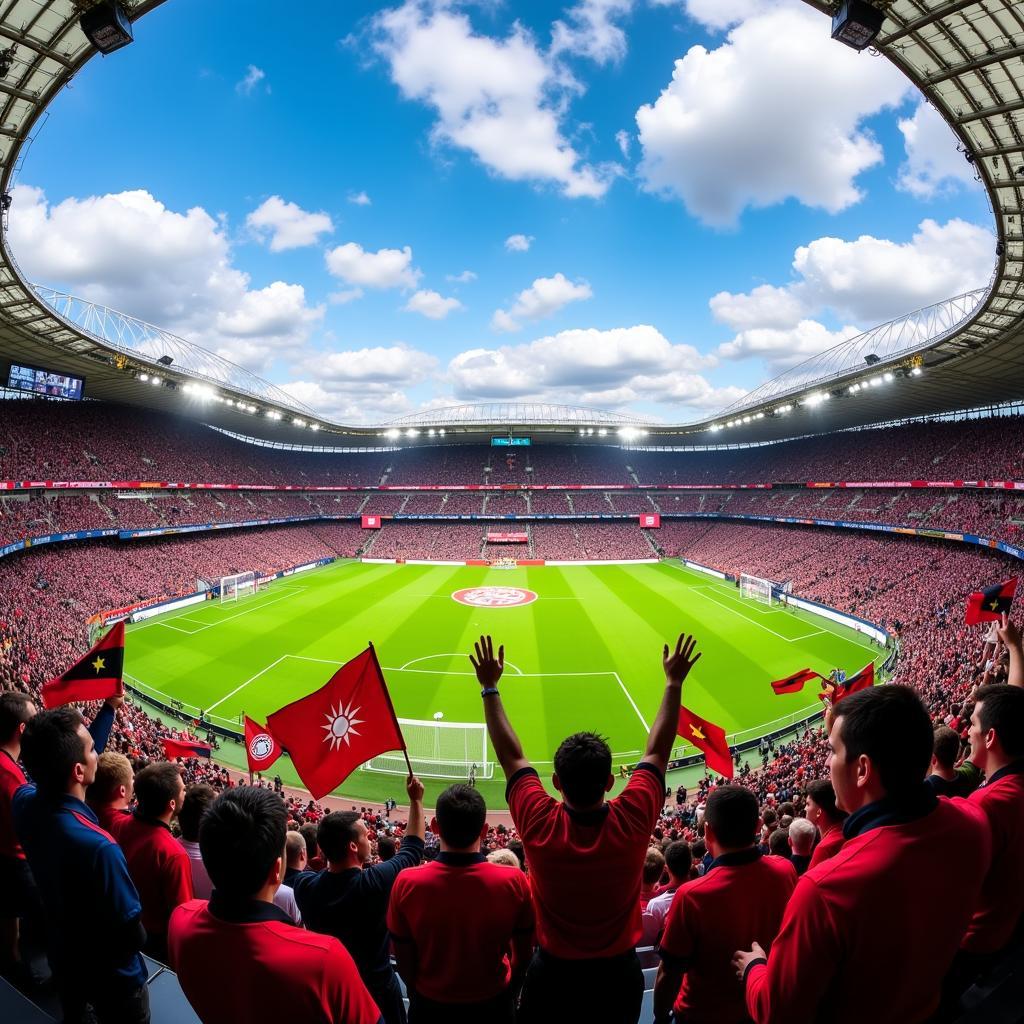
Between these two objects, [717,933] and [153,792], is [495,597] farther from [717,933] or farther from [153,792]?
[717,933]

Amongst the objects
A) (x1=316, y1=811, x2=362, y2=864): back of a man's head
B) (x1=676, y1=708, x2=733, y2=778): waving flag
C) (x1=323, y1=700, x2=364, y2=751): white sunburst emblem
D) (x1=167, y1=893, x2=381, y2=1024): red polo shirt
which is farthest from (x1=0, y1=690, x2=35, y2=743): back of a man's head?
(x1=676, y1=708, x2=733, y2=778): waving flag

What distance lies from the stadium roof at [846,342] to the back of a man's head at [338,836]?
53.5 feet

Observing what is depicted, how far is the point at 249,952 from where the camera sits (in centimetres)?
198

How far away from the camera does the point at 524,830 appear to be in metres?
2.64

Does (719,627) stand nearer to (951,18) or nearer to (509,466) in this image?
(951,18)

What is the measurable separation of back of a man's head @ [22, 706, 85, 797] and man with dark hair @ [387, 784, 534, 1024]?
6.78ft

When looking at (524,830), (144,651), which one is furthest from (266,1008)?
(144,651)

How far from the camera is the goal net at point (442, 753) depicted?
18719 mm

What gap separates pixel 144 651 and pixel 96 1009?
1263 inches

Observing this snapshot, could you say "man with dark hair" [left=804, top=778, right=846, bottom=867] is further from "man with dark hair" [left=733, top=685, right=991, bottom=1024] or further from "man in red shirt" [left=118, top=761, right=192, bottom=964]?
"man in red shirt" [left=118, top=761, right=192, bottom=964]

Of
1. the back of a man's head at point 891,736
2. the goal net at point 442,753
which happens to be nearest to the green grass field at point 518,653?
the goal net at point 442,753

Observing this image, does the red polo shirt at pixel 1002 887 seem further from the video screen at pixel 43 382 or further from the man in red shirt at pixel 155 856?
the video screen at pixel 43 382

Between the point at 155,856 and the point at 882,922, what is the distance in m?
4.22

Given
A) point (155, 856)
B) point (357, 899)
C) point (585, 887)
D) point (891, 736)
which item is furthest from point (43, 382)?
point (891, 736)
